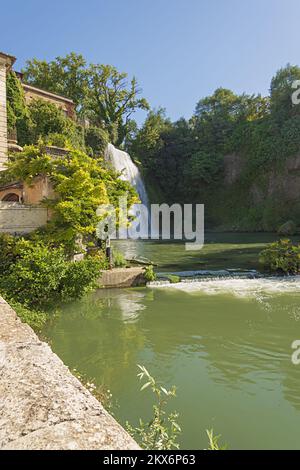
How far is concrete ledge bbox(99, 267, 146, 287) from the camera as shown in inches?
480

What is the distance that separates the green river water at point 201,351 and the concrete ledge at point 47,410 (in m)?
1.91

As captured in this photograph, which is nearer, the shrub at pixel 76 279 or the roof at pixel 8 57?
the shrub at pixel 76 279

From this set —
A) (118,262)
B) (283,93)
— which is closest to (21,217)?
(118,262)

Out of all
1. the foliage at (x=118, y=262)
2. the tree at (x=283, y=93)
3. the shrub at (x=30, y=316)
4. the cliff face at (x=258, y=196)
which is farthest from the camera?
the tree at (x=283, y=93)

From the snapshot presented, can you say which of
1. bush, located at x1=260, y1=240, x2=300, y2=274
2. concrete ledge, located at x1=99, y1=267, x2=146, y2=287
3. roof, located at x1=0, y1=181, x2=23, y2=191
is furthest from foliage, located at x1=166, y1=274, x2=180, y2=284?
roof, located at x1=0, y1=181, x2=23, y2=191

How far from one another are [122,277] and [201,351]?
237 inches

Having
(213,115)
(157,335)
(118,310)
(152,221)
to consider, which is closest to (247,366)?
(157,335)

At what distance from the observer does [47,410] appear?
2.46 metres

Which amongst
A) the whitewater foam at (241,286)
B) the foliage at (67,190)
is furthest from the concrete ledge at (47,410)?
the whitewater foam at (241,286)

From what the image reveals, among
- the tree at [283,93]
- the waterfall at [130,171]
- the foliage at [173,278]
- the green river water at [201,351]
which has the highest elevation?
the tree at [283,93]

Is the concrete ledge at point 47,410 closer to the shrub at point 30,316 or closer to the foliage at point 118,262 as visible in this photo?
the shrub at point 30,316

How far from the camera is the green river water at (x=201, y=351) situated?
4.54 m

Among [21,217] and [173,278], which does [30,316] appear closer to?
[21,217]

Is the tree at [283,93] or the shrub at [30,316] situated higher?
→ the tree at [283,93]
